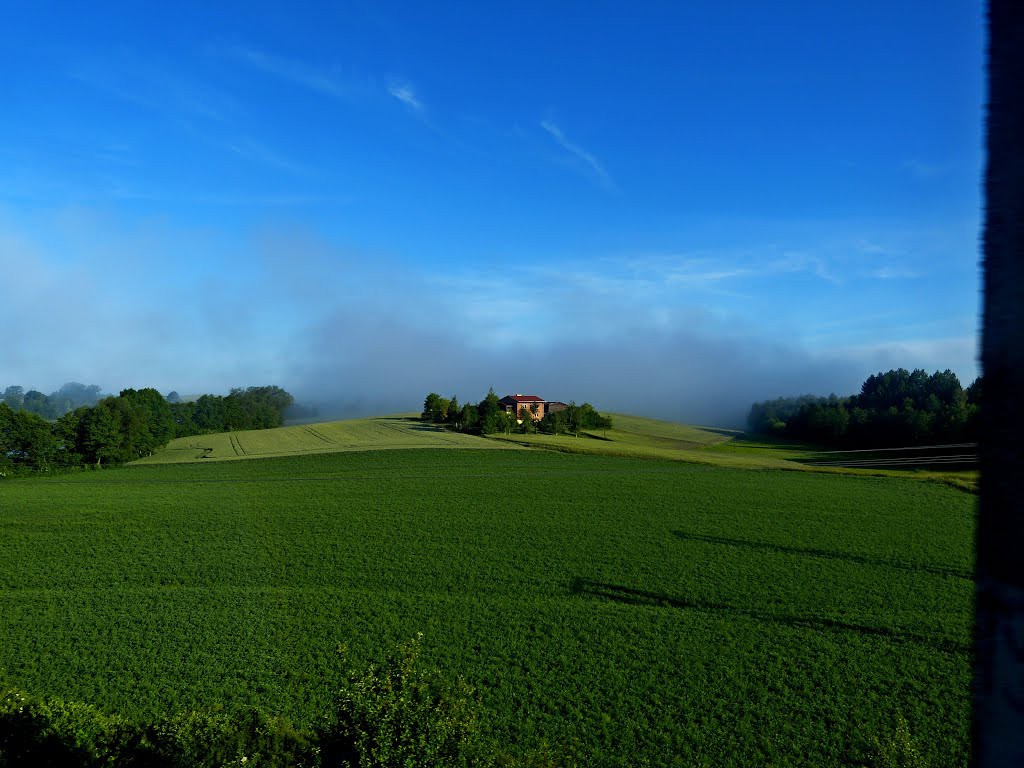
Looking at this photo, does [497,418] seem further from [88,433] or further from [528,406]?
[88,433]

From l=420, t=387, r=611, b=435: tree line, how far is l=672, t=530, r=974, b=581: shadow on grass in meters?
41.4

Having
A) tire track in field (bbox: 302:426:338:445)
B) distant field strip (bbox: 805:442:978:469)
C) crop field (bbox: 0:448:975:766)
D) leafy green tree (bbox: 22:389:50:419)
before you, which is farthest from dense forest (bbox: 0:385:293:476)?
leafy green tree (bbox: 22:389:50:419)

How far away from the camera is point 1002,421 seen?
1.35m

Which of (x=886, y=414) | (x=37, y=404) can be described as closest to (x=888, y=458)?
(x=886, y=414)

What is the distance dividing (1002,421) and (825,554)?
93.2ft

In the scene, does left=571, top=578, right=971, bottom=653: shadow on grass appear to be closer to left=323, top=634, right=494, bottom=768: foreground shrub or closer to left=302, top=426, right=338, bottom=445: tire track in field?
left=323, top=634, right=494, bottom=768: foreground shrub

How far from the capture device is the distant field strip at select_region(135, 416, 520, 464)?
197 feet

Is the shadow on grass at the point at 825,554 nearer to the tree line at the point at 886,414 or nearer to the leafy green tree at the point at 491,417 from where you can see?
the tree line at the point at 886,414

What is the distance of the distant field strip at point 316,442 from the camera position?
59906mm

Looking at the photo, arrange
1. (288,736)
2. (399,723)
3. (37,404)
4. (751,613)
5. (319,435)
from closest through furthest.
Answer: (399,723)
(288,736)
(751,613)
(319,435)
(37,404)

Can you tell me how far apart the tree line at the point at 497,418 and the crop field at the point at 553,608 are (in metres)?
30.9

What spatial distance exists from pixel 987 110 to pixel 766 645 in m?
18.3

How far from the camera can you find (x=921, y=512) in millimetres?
33688

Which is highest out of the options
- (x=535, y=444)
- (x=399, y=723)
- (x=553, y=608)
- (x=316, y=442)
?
(x=535, y=444)
